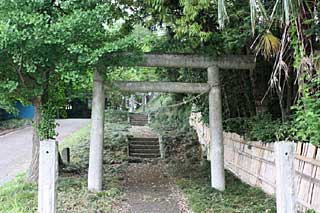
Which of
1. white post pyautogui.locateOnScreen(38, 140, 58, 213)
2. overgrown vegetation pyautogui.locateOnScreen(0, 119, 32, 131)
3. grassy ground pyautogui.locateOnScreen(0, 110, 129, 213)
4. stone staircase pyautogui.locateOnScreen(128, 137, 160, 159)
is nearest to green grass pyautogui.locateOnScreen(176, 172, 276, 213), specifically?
grassy ground pyautogui.locateOnScreen(0, 110, 129, 213)

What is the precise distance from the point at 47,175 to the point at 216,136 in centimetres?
494

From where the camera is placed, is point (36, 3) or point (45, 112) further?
point (45, 112)

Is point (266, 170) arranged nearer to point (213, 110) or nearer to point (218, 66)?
point (213, 110)

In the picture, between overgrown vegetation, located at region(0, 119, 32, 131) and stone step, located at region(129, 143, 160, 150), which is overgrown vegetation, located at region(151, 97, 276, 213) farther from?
overgrown vegetation, located at region(0, 119, 32, 131)

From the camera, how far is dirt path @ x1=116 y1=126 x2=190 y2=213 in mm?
7410

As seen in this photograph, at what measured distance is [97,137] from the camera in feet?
28.5

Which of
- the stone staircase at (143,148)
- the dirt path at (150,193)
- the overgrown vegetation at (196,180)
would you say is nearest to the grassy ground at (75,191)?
the dirt path at (150,193)

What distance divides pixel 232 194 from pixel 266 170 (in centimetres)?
92

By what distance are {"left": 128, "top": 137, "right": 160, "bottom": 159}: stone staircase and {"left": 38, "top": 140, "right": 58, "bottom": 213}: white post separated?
979 cm

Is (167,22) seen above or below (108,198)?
above

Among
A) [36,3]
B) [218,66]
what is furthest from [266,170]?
[36,3]

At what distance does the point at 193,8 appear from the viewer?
6582mm

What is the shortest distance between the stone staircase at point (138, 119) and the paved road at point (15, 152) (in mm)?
4024

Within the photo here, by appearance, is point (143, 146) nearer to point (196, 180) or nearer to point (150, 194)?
point (196, 180)
